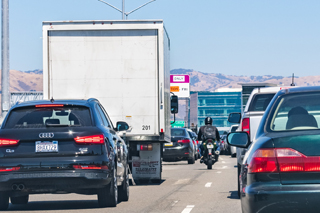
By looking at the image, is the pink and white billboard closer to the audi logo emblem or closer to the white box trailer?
the white box trailer

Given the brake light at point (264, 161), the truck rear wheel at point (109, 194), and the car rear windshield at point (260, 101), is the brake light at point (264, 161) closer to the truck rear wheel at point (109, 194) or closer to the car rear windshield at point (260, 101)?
the truck rear wheel at point (109, 194)

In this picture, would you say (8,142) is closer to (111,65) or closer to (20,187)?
(20,187)

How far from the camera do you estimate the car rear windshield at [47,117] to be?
34.3 feet

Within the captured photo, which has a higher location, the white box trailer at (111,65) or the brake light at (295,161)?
the white box trailer at (111,65)

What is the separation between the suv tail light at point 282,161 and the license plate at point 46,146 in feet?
16.6

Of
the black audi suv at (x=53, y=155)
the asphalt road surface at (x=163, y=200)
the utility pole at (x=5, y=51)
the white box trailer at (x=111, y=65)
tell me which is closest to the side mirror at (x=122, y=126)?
the asphalt road surface at (x=163, y=200)

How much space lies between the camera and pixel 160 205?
1117 cm

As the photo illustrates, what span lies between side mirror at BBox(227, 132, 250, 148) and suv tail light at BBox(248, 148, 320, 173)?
1.61 metres

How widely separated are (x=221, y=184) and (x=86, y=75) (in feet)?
13.0

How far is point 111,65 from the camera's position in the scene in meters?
15.1

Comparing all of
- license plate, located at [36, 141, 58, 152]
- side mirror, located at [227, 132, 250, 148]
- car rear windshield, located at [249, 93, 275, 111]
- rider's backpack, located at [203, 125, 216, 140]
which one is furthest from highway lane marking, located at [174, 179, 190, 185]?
side mirror, located at [227, 132, 250, 148]

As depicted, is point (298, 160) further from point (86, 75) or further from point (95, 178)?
point (86, 75)

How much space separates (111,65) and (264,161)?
32.4 ft

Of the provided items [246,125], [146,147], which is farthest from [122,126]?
[146,147]
